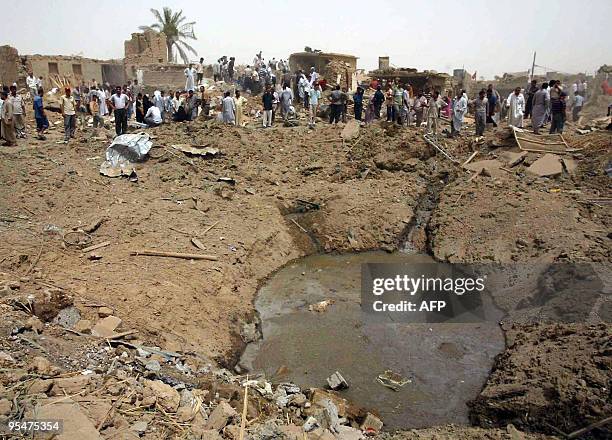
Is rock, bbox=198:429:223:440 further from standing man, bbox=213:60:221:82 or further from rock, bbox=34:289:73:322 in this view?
standing man, bbox=213:60:221:82

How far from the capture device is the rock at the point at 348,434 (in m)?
4.86

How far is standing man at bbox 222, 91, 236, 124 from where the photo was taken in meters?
14.7

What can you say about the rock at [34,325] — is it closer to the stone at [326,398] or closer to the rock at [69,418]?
the rock at [69,418]

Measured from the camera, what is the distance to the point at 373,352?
23.6 ft

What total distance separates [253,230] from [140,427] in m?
6.11

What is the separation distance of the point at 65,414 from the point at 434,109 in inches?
522

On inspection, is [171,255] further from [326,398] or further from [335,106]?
[335,106]

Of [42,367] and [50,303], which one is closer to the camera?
[42,367]

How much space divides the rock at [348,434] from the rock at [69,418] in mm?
2323

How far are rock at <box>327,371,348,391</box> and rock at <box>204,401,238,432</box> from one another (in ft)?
5.97

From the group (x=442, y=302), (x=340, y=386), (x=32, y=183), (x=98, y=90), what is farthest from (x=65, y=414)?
(x=98, y=90)

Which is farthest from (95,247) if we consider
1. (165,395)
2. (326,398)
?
(326,398)

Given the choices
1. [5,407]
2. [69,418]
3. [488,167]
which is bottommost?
[69,418]

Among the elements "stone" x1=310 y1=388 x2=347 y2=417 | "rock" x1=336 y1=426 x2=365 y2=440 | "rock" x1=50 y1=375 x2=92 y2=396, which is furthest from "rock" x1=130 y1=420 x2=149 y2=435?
"stone" x1=310 y1=388 x2=347 y2=417
